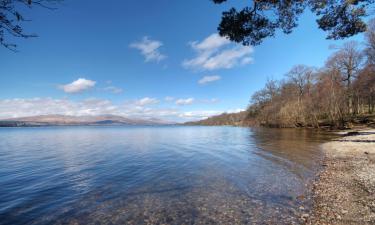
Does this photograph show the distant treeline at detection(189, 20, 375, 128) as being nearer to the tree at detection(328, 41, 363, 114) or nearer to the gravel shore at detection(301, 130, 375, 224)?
the tree at detection(328, 41, 363, 114)

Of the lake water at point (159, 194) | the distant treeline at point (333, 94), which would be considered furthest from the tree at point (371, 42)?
the lake water at point (159, 194)

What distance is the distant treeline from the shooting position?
37.8 m

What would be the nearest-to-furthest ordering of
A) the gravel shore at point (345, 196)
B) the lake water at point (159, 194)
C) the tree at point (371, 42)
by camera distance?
the gravel shore at point (345, 196)
the lake water at point (159, 194)
the tree at point (371, 42)

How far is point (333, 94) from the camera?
41.1m

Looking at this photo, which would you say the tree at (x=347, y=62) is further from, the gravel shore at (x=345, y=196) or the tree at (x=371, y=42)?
the gravel shore at (x=345, y=196)

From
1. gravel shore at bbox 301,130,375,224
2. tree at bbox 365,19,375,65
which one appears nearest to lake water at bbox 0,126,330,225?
gravel shore at bbox 301,130,375,224

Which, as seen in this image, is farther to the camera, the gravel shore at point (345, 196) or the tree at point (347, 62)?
the tree at point (347, 62)

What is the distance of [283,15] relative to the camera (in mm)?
12289

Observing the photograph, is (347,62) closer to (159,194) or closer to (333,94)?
(333,94)

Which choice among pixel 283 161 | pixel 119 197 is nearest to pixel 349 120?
pixel 283 161

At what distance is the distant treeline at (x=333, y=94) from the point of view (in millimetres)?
37750

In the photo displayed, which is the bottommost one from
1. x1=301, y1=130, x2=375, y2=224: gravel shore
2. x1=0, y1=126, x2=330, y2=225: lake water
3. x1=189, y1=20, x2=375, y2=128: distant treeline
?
x1=0, y1=126, x2=330, y2=225: lake water

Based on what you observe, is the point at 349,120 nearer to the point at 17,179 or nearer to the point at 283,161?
the point at 283,161

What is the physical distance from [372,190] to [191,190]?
7.55m
